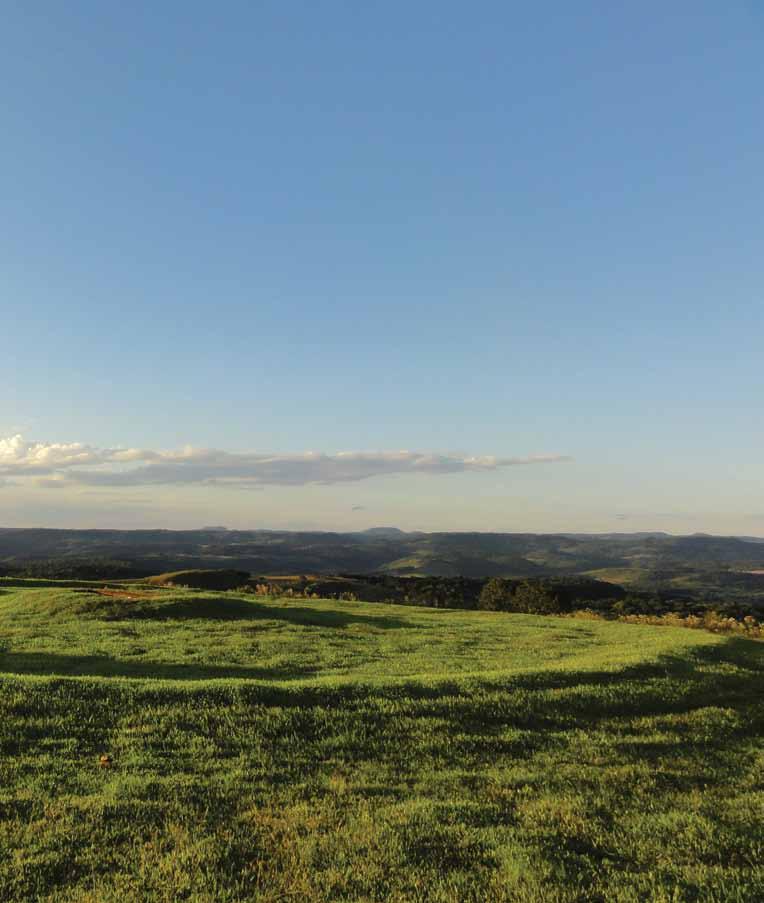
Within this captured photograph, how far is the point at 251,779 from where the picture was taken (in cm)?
1114

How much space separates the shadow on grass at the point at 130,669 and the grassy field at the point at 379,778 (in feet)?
0.50

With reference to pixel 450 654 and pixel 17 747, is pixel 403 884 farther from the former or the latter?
pixel 450 654

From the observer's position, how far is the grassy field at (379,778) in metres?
8.07

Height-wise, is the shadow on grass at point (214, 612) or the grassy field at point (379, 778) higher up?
the grassy field at point (379, 778)

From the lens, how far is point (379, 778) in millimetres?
11414

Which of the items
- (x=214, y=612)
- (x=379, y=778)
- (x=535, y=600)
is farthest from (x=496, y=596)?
(x=379, y=778)

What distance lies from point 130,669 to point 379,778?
11443 mm

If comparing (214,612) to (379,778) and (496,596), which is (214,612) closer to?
(379,778)

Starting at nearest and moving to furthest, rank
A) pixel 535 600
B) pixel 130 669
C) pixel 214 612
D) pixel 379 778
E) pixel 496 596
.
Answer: pixel 379 778, pixel 130 669, pixel 214 612, pixel 535 600, pixel 496 596

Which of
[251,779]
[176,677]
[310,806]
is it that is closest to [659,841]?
[310,806]

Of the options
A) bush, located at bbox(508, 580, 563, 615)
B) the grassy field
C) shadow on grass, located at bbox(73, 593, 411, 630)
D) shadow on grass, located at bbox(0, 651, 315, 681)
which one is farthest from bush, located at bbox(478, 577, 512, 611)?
shadow on grass, located at bbox(0, 651, 315, 681)

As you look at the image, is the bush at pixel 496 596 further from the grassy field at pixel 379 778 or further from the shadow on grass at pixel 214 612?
the grassy field at pixel 379 778

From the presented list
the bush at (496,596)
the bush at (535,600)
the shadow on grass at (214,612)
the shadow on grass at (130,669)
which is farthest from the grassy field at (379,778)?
the bush at (496,596)

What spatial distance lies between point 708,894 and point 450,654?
53.4ft
